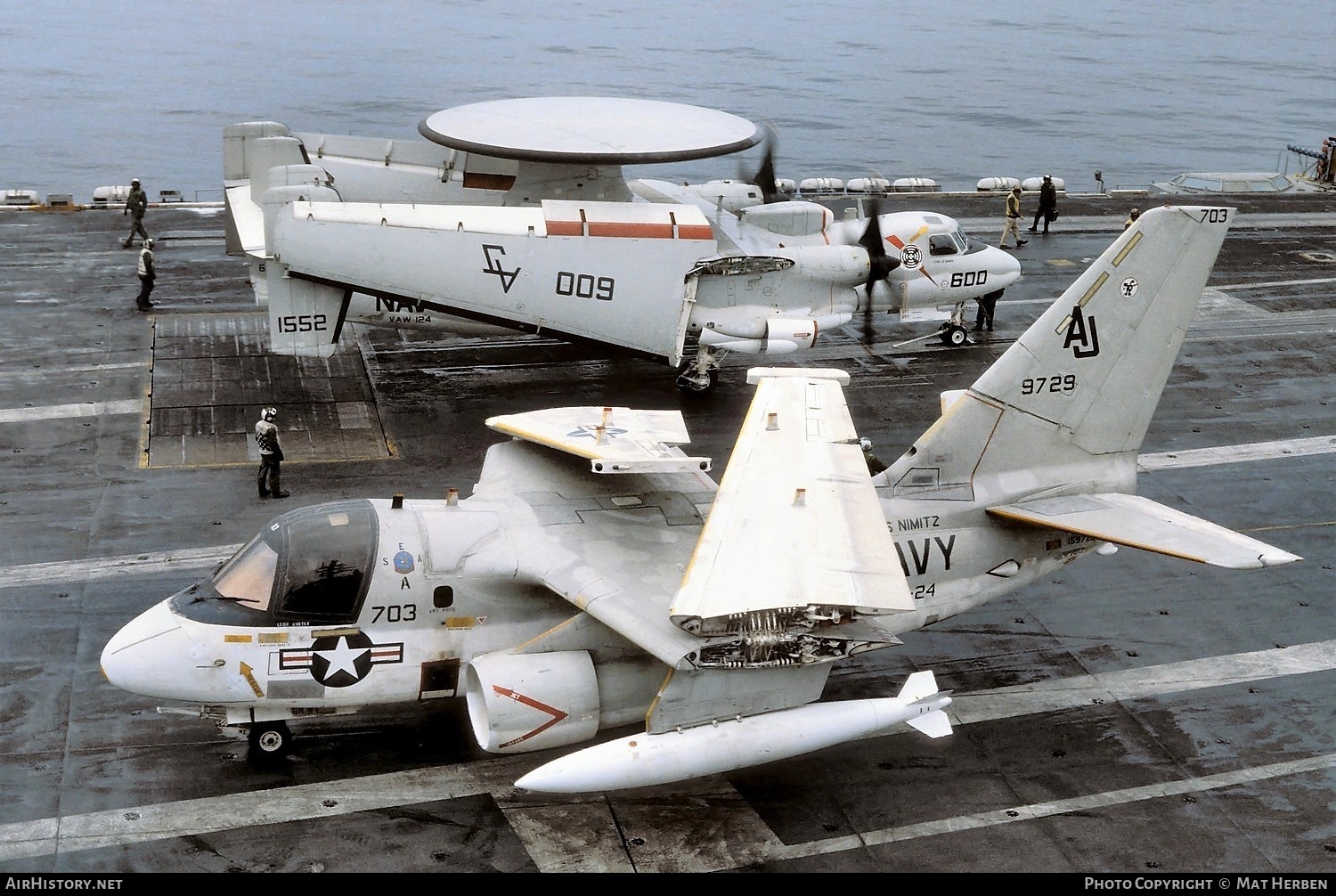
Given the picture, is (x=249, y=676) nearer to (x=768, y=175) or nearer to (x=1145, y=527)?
(x=1145, y=527)

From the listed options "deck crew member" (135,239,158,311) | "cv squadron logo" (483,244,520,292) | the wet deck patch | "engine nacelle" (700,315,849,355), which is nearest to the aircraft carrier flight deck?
the wet deck patch

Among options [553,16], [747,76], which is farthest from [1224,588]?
[553,16]

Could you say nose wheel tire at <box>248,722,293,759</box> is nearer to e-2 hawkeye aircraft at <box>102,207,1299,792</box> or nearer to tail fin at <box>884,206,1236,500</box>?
e-2 hawkeye aircraft at <box>102,207,1299,792</box>

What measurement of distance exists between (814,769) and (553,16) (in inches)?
5529

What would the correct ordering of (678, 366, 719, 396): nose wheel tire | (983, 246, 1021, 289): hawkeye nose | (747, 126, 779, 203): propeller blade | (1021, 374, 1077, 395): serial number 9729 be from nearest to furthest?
1. (1021, 374, 1077, 395): serial number 9729
2. (678, 366, 719, 396): nose wheel tire
3. (747, 126, 779, 203): propeller blade
4. (983, 246, 1021, 289): hawkeye nose

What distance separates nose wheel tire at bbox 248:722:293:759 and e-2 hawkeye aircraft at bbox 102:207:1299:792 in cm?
6

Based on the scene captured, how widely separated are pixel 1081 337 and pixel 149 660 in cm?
1348

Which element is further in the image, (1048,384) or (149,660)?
(1048,384)

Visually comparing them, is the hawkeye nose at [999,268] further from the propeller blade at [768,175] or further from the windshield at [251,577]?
the windshield at [251,577]

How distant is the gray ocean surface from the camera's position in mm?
86750

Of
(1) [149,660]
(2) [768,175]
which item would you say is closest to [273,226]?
(2) [768,175]

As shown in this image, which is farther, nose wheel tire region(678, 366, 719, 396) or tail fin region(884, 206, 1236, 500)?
nose wheel tire region(678, 366, 719, 396)

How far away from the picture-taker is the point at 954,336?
3625cm

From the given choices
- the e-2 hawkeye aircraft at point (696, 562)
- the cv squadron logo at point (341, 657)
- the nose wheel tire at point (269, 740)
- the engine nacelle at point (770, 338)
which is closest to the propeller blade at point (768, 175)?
the engine nacelle at point (770, 338)
